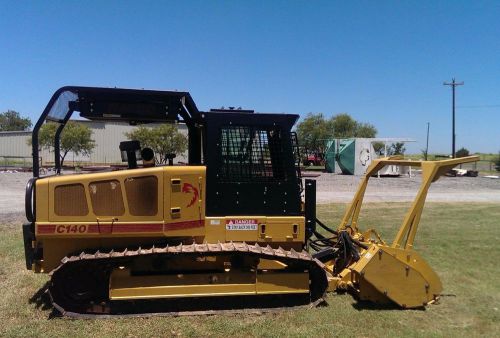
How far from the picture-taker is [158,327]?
5.48 meters

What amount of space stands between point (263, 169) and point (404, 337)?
2585 millimetres

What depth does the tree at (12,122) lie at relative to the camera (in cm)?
10238

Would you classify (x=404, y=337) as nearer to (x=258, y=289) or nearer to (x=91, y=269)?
(x=258, y=289)

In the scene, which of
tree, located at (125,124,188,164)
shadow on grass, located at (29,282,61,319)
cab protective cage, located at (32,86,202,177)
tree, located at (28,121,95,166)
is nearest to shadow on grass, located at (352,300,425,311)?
cab protective cage, located at (32,86,202,177)

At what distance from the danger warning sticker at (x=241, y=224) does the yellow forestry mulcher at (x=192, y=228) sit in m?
0.02

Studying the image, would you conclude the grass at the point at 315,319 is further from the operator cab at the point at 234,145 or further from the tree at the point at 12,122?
the tree at the point at 12,122

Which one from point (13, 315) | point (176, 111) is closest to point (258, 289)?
point (176, 111)

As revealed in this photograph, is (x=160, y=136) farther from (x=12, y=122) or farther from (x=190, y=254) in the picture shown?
(x=12, y=122)

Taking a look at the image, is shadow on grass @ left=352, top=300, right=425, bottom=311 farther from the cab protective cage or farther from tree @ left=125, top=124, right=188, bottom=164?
tree @ left=125, top=124, right=188, bottom=164

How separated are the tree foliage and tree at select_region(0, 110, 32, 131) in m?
69.7

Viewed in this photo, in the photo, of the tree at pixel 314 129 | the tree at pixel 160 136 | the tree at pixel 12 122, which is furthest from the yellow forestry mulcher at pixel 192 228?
the tree at pixel 12 122

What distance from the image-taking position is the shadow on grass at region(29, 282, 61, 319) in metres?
5.91

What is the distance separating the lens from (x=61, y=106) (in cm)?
618

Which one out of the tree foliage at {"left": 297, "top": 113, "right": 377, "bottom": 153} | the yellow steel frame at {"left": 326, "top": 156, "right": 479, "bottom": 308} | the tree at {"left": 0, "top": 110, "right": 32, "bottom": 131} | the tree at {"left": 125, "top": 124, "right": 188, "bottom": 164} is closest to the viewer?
the yellow steel frame at {"left": 326, "top": 156, "right": 479, "bottom": 308}
